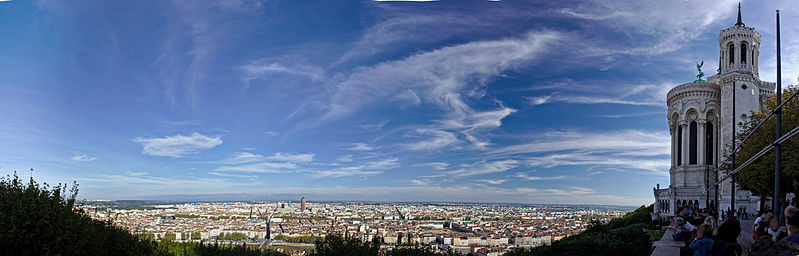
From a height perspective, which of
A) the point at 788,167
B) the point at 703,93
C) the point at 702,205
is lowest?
the point at 702,205

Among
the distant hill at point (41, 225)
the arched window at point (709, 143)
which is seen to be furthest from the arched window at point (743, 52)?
the distant hill at point (41, 225)

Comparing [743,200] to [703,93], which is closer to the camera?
[743,200]

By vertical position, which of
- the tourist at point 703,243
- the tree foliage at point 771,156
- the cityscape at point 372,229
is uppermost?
the tree foliage at point 771,156

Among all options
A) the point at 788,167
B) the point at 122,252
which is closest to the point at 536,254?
the point at 122,252

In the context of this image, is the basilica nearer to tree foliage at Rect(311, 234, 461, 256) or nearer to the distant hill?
tree foliage at Rect(311, 234, 461, 256)

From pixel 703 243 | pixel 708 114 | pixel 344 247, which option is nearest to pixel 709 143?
pixel 708 114

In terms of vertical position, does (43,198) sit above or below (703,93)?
below

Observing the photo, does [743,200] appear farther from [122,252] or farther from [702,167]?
[122,252]

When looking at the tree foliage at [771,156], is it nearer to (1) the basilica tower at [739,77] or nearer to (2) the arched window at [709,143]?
(1) the basilica tower at [739,77]
